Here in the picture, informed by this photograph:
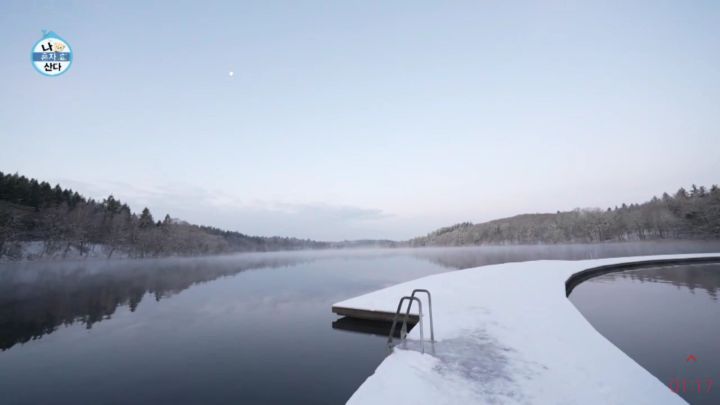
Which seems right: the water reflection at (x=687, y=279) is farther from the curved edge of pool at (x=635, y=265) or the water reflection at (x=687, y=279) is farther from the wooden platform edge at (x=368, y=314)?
the wooden platform edge at (x=368, y=314)

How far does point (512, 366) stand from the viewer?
16.7ft

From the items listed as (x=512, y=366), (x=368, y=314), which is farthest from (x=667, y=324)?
(x=368, y=314)

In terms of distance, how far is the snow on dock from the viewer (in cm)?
408

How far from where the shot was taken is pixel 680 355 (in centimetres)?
732

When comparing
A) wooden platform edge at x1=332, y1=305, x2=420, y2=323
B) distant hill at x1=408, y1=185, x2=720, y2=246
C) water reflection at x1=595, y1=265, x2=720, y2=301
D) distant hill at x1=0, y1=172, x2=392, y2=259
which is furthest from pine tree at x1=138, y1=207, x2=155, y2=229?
distant hill at x1=408, y1=185, x2=720, y2=246

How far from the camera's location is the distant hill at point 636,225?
63.7m

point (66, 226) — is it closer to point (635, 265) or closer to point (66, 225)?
point (66, 225)

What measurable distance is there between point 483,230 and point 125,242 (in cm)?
12837

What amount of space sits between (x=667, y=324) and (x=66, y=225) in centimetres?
8425

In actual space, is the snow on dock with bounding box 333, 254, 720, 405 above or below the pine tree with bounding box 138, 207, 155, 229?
below

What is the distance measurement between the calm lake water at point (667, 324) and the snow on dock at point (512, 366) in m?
1.60

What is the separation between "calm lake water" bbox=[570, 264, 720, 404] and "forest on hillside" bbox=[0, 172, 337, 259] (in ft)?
253

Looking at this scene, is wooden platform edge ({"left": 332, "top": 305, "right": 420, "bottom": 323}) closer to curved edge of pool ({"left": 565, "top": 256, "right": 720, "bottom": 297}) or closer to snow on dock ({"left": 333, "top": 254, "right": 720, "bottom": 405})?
snow on dock ({"left": 333, "top": 254, "right": 720, "bottom": 405})

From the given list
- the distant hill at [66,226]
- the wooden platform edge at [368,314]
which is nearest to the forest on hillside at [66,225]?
the distant hill at [66,226]
